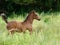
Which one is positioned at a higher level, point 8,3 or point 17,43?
point 17,43

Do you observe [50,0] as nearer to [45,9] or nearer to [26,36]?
[45,9]

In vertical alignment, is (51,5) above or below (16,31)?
below

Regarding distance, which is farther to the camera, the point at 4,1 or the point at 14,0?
the point at 4,1

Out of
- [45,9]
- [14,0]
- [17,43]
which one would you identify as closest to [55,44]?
[17,43]

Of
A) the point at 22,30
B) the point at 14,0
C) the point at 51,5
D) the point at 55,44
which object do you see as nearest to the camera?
the point at 55,44

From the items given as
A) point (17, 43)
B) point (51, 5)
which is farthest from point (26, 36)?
point (51, 5)

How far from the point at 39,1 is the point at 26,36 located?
356 inches

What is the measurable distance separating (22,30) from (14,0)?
7.42 meters

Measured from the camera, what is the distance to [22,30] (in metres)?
8.61

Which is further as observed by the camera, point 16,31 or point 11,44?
point 16,31

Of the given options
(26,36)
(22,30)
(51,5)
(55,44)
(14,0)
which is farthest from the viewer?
(51,5)

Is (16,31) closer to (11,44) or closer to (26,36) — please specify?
(26,36)

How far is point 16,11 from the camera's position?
1734cm

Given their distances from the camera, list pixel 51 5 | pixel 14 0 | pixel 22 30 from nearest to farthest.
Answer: pixel 22 30 → pixel 14 0 → pixel 51 5
